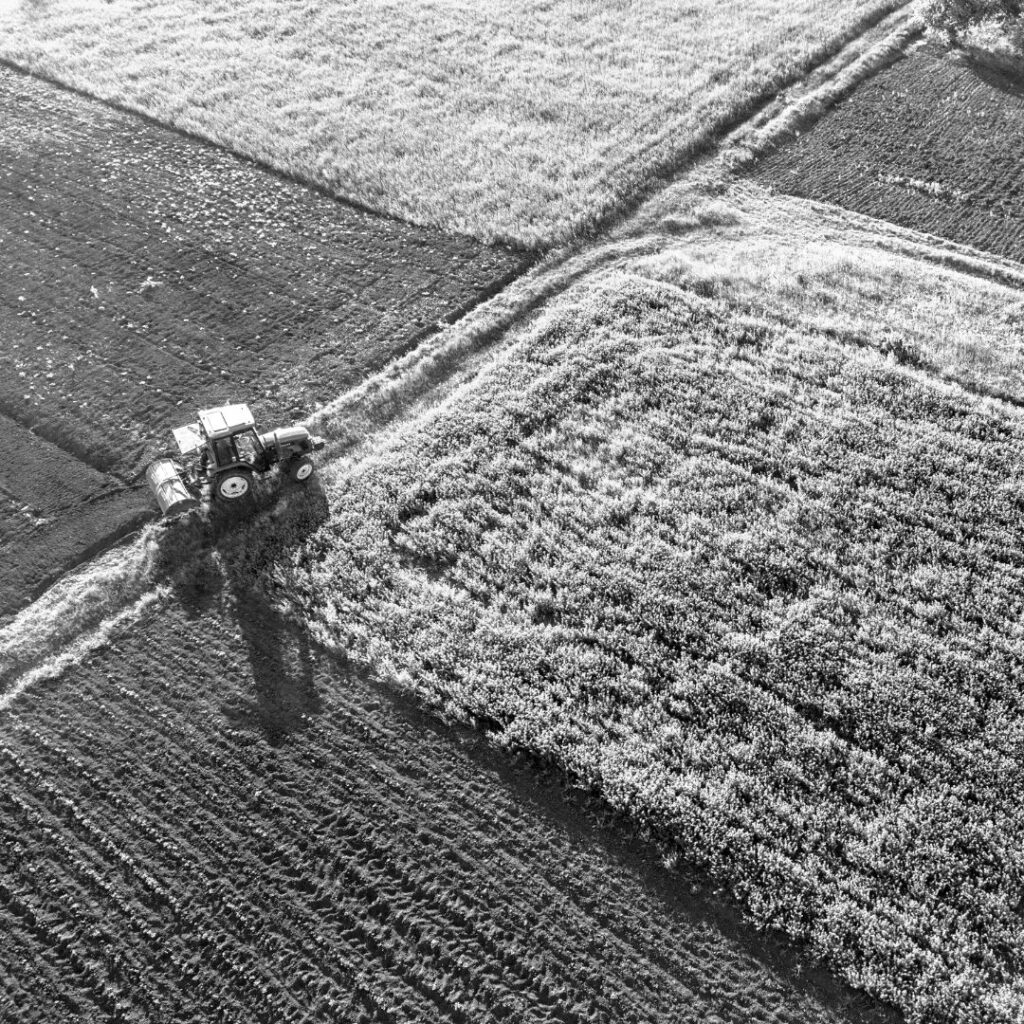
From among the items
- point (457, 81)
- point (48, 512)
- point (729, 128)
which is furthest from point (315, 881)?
point (457, 81)

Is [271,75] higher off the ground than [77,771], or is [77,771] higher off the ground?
[271,75]

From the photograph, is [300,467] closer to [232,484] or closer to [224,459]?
[232,484]

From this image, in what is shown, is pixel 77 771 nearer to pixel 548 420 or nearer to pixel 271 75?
pixel 548 420

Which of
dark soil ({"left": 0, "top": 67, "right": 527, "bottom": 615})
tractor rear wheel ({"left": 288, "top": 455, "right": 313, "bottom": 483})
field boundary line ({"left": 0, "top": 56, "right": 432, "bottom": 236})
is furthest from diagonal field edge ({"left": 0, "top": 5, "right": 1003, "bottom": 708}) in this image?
tractor rear wheel ({"left": 288, "top": 455, "right": 313, "bottom": 483})

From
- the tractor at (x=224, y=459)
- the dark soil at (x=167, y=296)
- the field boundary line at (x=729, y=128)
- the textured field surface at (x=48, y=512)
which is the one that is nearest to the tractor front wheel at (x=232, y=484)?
the tractor at (x=224, y=459)

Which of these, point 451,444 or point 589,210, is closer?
point 451,444

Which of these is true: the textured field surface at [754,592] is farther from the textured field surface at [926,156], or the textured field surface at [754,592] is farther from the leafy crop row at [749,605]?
the textured field surface at [926,156]

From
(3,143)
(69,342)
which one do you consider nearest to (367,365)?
(69,342)
